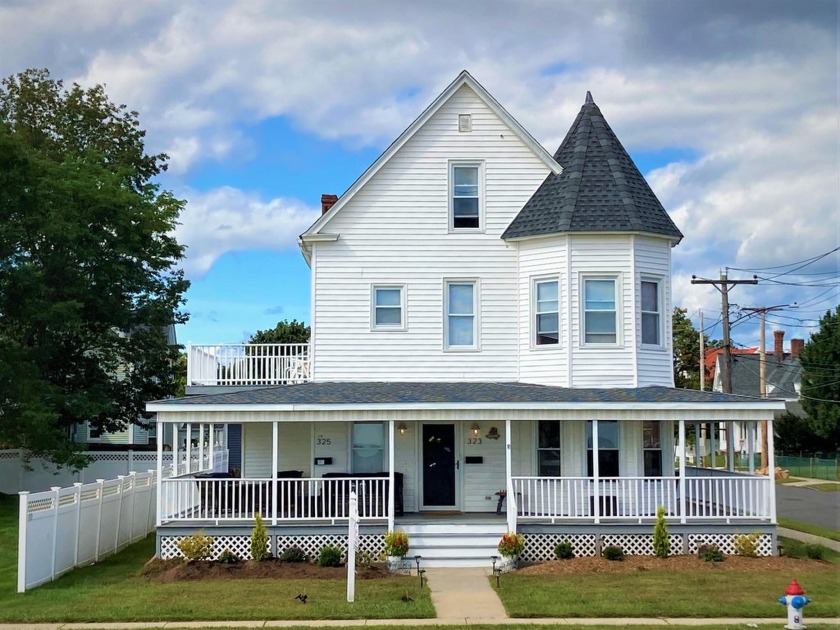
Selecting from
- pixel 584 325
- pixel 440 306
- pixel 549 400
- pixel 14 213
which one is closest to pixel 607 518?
pixel 549 400

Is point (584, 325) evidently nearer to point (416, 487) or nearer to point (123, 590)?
point (416, 487)

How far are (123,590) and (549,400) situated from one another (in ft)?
28.3

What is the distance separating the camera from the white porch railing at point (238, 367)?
74.7 ft

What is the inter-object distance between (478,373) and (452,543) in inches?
190

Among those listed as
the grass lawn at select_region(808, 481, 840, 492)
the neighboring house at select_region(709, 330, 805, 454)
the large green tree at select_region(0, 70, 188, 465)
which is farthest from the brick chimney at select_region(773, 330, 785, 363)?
the large green tree at select_region(0, 70, 188, 465)

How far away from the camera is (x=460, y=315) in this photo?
2245cm

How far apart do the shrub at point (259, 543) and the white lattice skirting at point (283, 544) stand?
0.69 feet

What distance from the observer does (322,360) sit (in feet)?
73.1

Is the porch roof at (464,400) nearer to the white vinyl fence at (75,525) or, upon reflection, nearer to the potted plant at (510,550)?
the white vinyl fence at (75,525)

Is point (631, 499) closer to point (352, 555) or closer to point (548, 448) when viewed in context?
point (548, 448)

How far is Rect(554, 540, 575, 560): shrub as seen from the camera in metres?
18.3

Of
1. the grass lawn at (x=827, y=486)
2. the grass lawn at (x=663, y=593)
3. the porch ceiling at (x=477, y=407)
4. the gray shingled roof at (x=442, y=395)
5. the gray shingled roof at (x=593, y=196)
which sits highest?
the gray shingled roof at (x=593, y=196)

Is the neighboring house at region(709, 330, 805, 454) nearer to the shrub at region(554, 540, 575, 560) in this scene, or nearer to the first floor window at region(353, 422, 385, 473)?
the first floor window at region(353, 422, 385, 473)

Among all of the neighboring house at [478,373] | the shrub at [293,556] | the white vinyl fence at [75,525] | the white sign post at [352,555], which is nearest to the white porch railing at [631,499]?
the neighboring house at [478,373]
